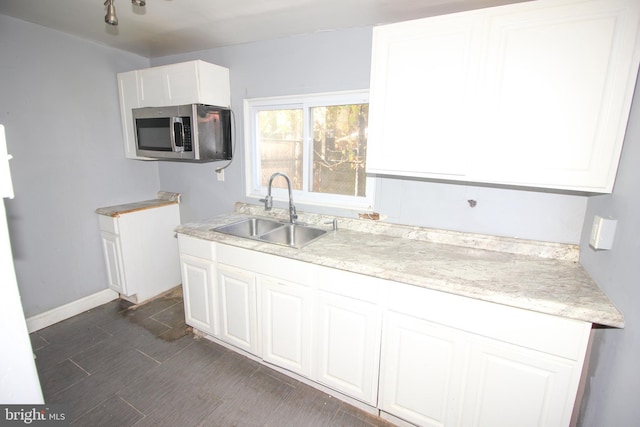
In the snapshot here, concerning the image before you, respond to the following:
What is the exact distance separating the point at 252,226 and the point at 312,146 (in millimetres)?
832

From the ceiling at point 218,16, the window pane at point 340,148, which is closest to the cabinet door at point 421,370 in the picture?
the window pane at point 340,148

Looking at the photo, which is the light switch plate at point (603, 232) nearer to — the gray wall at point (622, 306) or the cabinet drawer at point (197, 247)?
the gray wall at point (622, 306)

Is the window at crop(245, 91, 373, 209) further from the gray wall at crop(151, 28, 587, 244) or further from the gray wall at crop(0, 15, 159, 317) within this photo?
the gray wall at crop(0, 15, 159, 317)

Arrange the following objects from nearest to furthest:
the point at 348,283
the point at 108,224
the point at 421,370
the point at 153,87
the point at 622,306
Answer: the point at 622,306
the point at 421,370
the point at 348,283
the point at 153,87
the point at 108,224

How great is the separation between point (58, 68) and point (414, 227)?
9.82 ft

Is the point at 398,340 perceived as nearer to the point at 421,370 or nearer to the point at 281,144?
the point at 421,370

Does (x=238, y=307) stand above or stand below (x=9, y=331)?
below

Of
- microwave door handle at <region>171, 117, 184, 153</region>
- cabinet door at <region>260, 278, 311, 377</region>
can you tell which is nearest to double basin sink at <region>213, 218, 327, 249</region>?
cabinet door at <region>260, 278, 311, 377</region>

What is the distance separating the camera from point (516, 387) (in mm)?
1236

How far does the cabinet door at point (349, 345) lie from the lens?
1.52 meters

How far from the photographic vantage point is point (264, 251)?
173cm

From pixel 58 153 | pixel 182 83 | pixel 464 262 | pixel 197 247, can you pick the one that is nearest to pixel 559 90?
pixel 464 262

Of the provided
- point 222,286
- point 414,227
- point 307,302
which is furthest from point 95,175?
point 414,227

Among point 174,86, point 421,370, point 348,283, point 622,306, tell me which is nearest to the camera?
point 622,306
